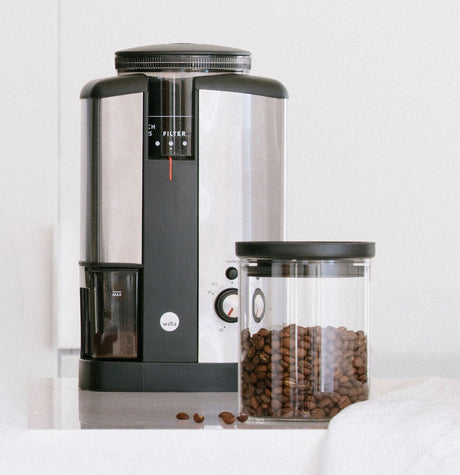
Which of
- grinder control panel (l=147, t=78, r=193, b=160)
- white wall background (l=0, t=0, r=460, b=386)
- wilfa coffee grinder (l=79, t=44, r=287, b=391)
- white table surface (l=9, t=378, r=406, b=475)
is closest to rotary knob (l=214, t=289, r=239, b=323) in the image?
wilfa coffee grinder (l=79, t=44, r=287, b=391)

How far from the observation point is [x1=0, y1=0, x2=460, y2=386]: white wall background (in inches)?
83.1

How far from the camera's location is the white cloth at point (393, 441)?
0.68 m

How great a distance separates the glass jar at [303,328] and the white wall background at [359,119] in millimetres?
1262

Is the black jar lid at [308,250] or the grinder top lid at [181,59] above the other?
the grinder top lid at [181,59]

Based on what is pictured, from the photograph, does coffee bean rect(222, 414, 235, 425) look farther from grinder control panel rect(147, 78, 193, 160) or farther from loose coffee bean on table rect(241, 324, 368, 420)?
grinder control panel rect(147, 78, 193, 160)

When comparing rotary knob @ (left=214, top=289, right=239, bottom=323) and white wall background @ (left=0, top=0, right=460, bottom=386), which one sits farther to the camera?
white wall background @ (left=0, top=0, right=460, bottom=386)

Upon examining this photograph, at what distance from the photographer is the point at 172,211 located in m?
1.03

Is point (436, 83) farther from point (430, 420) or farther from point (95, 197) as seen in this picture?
point (430, 420)

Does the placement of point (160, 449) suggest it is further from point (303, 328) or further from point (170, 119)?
point (170, 119)

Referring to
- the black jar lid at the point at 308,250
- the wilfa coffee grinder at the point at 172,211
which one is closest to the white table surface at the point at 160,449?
the black jar lid at the point at 308,250

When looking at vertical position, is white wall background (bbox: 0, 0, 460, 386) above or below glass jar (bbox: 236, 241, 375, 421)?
above

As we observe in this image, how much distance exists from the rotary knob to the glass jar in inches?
7.5

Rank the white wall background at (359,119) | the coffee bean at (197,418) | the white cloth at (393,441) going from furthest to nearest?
1. the white wall background at (359,119)
2. the coffee bean at (197,418)
3. the white cloth at (393,441)

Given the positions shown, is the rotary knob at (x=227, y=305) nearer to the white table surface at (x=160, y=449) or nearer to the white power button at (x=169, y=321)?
the white power button at (x=169, y=321)
